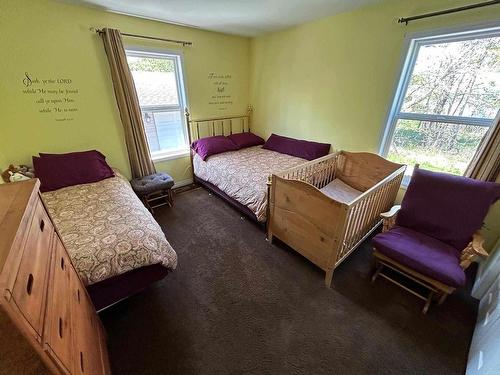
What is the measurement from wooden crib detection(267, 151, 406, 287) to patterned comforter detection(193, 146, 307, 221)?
25 centimetres

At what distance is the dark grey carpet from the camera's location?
130cm

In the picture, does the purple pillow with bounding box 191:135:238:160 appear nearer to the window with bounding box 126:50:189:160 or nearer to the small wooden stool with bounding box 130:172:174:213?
the window with bounding box 126:50:189:160

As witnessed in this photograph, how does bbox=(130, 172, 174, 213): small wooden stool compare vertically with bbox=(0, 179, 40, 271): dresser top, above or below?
below

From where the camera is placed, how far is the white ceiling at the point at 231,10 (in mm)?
2156

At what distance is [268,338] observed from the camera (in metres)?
1.43

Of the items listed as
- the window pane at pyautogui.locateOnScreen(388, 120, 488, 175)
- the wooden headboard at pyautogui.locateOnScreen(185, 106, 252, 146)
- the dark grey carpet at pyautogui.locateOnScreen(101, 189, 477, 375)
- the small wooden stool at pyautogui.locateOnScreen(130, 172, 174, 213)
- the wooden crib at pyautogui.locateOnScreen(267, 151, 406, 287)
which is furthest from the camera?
the wooden headboard at pyautogui.locateOnScreen(185, 106, 252, 146)

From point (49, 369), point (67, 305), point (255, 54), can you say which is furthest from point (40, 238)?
point (255, 54)

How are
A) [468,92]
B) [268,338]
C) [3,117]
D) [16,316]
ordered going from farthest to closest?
1. [3,117]
2. [468,92]
3. [268,338]
4. [16,316]

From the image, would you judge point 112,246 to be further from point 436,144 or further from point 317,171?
point 436,144

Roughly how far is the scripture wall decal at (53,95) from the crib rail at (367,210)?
3038 millimetres

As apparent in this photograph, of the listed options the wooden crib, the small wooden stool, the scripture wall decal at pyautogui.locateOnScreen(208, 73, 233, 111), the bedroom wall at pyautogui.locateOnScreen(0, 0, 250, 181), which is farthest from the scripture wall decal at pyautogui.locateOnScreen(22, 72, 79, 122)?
the wooden crib

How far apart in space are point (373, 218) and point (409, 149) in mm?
960

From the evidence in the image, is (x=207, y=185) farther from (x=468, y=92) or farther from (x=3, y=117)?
(x=468, y=92)

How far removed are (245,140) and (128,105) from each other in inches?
68.7
